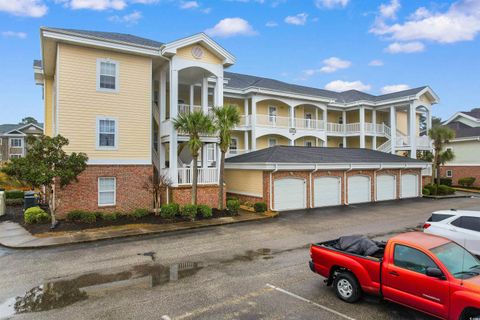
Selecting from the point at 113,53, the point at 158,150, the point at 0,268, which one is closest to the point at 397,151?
the point at 158,150

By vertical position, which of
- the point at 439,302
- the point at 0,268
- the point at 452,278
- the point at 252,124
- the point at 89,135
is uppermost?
the point at 252,124

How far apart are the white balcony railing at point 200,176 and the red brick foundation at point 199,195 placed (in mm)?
396

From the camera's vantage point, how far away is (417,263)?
6129 millimetres

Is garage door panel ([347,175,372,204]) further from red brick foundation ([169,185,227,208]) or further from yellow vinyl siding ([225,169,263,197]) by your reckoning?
red brick foundation ([169,185,227,208])

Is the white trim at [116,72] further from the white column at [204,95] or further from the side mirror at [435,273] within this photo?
the side mirror at [435,273]

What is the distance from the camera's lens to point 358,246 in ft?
24.3

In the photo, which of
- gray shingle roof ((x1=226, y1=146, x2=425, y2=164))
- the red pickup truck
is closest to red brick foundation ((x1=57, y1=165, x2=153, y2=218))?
gray shingle roof ((x1=226, y1=146, x2=425, y2=164))

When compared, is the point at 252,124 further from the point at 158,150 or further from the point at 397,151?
the point at 397,151

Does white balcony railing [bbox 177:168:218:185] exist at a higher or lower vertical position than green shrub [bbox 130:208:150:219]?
higher

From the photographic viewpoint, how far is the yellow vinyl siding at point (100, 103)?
16422mm

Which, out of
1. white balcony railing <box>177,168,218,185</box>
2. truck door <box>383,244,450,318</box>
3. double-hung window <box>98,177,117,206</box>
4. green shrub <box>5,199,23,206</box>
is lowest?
green shrub <box>5,199,23,206</box>

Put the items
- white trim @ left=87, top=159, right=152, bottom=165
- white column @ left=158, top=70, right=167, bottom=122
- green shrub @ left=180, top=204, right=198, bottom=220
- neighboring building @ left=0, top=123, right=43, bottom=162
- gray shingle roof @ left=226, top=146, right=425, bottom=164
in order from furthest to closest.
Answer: neighboring building @ left=0, top=123, right=43, bottom=162
gray shingle roof @ left=226, top=146, right=425, bottom=164
white column @ left=158, top=70, right=167, bottom=122
white trim @ left=87, top=159, right=152, bottom=165
green shrub @ left=180, top=204, right=198, bottom=220

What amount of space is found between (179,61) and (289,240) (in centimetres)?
1233

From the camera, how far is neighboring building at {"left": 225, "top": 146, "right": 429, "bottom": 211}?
20.5m
